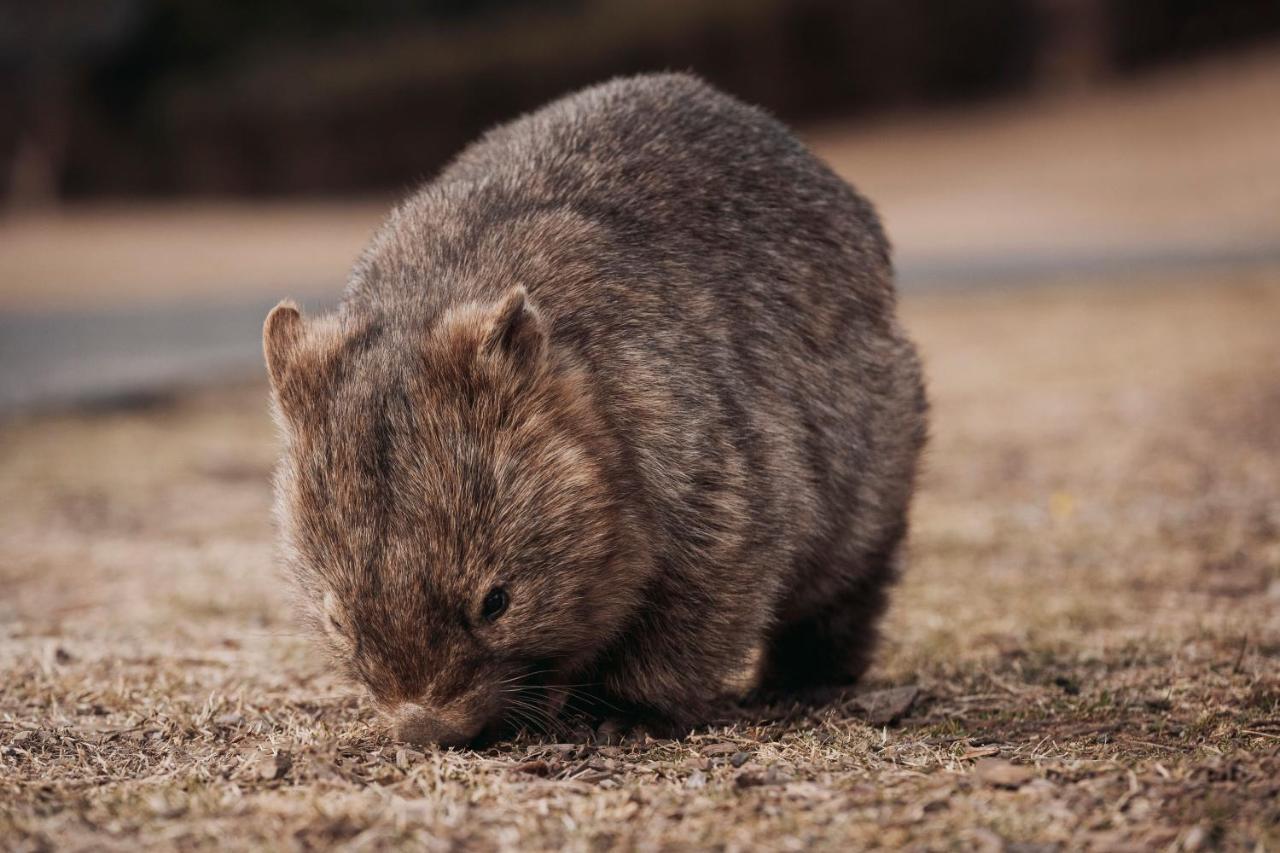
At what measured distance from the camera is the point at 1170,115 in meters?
22.0

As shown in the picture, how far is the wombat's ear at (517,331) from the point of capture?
3289mm

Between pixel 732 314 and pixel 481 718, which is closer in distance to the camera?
pixel 481 718

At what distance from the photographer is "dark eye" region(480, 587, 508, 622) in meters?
3.20

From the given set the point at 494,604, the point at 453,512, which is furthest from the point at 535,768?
the point at 453,512

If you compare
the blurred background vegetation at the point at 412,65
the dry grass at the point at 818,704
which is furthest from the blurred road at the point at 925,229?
the dry grass at the point at 818,704

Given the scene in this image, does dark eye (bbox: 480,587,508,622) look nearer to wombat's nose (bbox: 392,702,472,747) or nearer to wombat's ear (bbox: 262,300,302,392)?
wombat's nose (bbox: 392,702,472,747)

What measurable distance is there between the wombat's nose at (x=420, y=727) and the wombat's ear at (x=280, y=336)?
897 mm

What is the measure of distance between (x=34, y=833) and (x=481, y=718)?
0.94 metres

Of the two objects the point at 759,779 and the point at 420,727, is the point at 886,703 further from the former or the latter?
the point at 420,727

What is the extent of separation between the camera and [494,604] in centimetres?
321

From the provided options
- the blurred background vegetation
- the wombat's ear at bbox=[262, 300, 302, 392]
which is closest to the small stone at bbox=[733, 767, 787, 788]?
the wombat's ear at bbox=[262, 300, 302, 392]

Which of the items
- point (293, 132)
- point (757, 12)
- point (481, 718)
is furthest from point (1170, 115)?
point (481, 718)

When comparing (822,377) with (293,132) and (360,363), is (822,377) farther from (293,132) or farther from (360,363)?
(293,132)

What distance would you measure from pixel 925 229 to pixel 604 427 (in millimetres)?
16986
